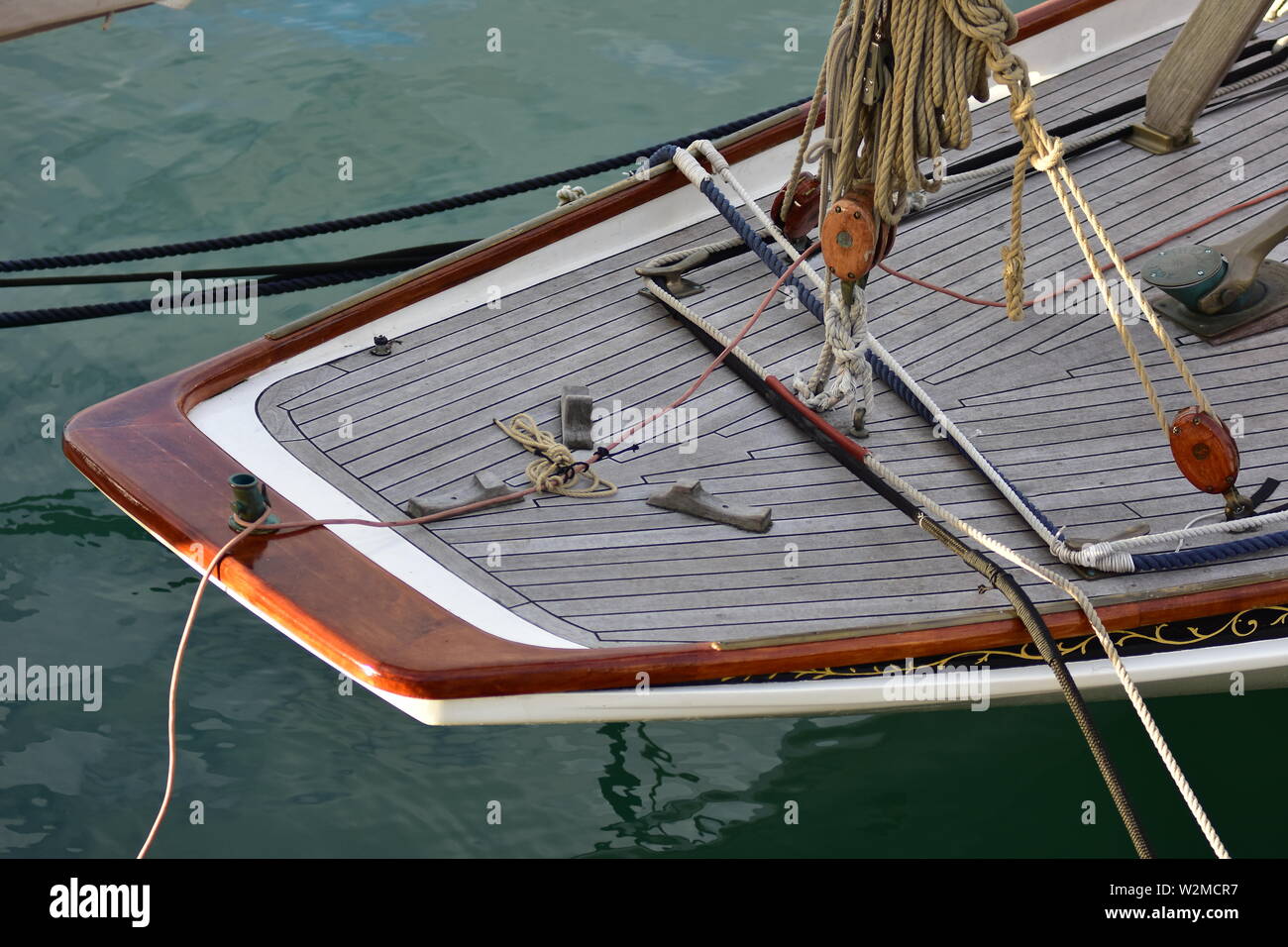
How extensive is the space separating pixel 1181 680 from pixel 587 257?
250 cm

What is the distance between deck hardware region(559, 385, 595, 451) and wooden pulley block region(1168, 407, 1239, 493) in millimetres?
1664

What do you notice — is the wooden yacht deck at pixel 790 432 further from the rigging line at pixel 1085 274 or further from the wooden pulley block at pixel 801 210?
the wooden pulley block at pixel 801 210

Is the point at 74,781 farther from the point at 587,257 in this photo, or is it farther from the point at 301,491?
the point at 587,257

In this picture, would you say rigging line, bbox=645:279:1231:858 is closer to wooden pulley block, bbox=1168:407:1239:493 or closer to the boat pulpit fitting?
wooden pulley block, bbox=1168:407:1239:493

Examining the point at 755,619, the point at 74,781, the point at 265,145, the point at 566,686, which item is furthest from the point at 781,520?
the point at 265,145

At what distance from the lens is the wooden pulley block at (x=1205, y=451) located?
12.9ft

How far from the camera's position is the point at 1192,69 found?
5.57 m

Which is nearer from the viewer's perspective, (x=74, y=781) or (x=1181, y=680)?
(x=1181, y=680)

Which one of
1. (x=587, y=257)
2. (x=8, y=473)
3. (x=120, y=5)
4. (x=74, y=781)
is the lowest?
(x=74, y=781)

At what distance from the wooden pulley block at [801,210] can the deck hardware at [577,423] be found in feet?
4.04

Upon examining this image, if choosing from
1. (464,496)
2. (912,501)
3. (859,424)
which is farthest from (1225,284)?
(464,496)

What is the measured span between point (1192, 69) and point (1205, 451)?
228 cm

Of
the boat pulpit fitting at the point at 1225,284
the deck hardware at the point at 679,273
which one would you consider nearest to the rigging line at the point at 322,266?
the deck hardware at the point at 679,273
